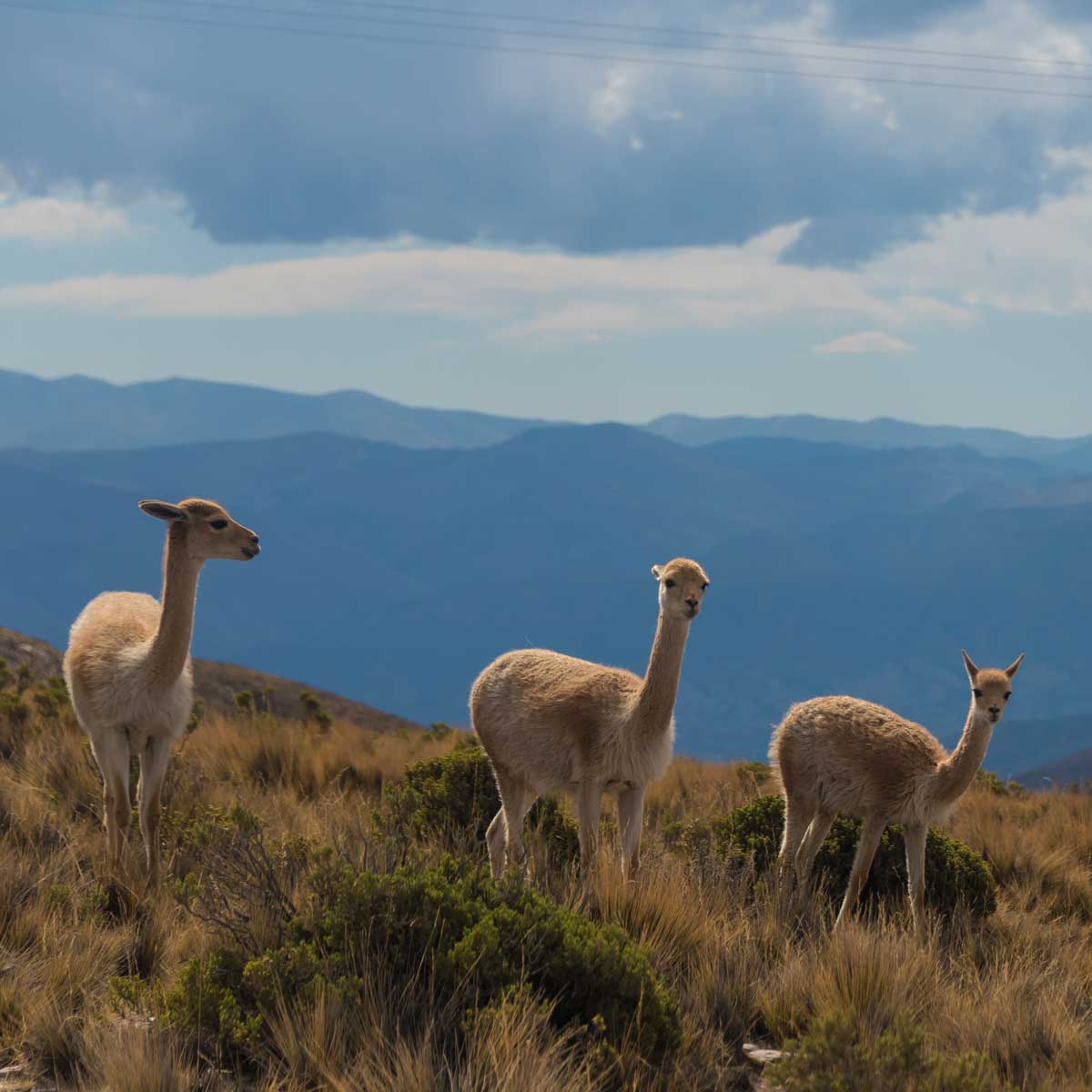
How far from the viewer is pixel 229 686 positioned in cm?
2522

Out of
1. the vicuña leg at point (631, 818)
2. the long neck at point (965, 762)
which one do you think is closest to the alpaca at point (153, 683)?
the vicuña leg at point (631, 818)

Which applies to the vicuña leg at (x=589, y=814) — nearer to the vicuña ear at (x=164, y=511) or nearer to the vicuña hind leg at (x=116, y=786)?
the vicuña hind leg at (x=116, y=786)

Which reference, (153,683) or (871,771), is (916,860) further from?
(153,683)

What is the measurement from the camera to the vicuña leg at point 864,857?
7047 millimetres

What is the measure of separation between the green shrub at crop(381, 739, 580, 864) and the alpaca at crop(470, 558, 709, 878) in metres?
0.91

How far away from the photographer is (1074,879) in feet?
31.1

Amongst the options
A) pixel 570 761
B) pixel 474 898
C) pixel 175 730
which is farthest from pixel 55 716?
pixel 474 898

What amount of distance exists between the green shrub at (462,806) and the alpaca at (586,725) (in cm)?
91

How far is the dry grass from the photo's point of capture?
446 centimetres

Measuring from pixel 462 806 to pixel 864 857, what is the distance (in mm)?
3127

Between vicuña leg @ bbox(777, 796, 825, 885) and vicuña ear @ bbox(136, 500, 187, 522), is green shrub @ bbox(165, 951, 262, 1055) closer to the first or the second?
vicuña ear @ bbox(136, 500, 187, 522)

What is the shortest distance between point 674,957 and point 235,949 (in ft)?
6.64

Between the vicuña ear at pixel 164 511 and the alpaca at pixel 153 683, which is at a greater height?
the vicuña ear at pixel 164 511

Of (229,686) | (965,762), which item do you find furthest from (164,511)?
(229,686)
